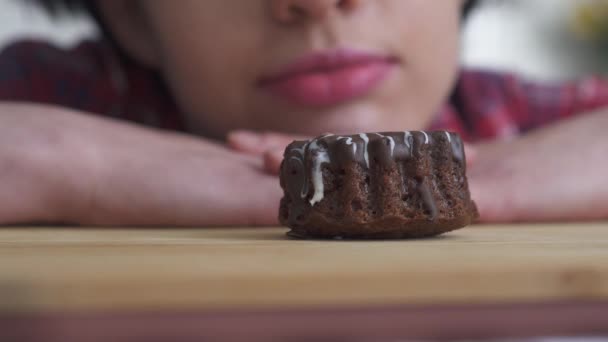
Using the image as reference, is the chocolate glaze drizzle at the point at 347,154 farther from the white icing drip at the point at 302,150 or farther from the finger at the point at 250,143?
the finger at the point at 250,143

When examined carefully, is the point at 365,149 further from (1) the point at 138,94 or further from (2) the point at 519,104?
(2) the point at 519,104

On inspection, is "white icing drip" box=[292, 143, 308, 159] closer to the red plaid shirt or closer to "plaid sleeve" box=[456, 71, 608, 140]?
the red plaid shirt

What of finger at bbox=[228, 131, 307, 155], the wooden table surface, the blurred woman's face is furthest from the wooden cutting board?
the blurred woman's face

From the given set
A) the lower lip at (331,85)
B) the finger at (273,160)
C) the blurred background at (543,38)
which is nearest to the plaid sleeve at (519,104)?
the lower lip at (331,85)

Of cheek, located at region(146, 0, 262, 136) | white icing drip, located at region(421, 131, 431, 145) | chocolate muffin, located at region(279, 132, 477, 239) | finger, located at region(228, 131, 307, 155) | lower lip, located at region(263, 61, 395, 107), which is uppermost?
cheek, located at region(146, 0, 262, 136)

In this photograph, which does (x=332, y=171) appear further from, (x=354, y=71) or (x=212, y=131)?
(x=212, y=131)

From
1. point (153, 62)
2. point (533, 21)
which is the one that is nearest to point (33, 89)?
point (153, 62)

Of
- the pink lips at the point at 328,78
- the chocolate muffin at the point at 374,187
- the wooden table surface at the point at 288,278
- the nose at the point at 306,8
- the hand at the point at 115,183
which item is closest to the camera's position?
the wooden table surface at the point at 288,278
